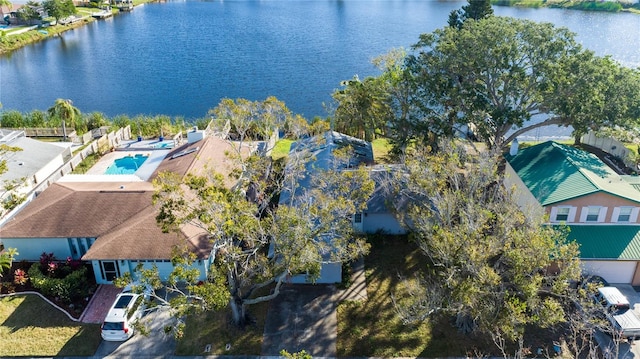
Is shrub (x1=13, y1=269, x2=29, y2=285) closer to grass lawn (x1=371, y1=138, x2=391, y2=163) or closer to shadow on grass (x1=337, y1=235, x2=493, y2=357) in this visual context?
shadow on grass (x1=337, y1=235, x2=493, y2=357)

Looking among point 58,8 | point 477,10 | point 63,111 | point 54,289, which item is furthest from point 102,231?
point 58,8

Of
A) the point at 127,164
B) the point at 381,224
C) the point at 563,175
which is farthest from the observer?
the point at 127,164

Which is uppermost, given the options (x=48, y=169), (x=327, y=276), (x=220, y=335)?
(x=48, y=169)

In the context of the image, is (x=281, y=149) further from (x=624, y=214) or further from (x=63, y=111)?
(x=624, y=214)

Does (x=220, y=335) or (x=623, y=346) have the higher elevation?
(x=623, y=346)

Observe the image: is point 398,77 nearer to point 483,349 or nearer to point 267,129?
point 267,129

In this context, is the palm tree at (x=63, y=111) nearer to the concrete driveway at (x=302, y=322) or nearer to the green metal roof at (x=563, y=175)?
the concrete driveway at (x=302, y=322)

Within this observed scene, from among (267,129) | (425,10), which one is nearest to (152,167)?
(267,129)
